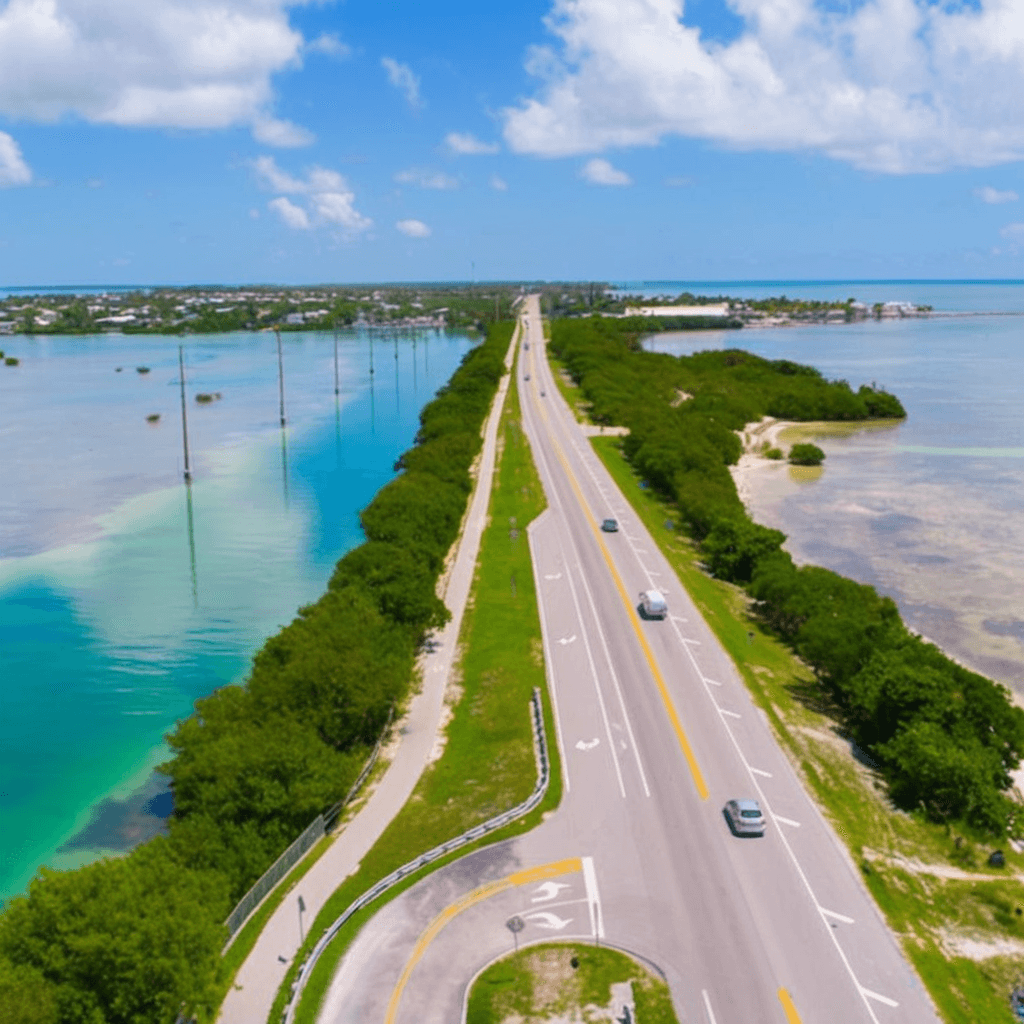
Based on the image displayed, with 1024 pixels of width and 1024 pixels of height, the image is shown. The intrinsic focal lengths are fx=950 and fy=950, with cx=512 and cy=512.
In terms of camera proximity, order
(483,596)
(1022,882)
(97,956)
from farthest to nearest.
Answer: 1. (483,596)
2. (1022,882)
3. (97,956)

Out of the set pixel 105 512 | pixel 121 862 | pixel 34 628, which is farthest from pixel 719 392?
pixel 121 862

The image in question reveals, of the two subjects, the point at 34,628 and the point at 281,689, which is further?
the point at 34,628

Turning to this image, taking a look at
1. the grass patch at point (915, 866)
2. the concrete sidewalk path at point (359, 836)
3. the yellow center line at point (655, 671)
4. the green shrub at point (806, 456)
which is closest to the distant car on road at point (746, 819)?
the yellow center line at point (655, 671)

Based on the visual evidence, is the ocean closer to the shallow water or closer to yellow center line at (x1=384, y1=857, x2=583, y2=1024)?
the shallow water

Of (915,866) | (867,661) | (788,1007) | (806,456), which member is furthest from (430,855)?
(806,456)

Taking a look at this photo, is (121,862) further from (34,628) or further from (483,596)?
(34,628)

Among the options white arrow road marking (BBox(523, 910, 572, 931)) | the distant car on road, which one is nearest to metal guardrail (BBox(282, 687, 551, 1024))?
white arrow road marking (BBox(523, 910, 572, 931))
